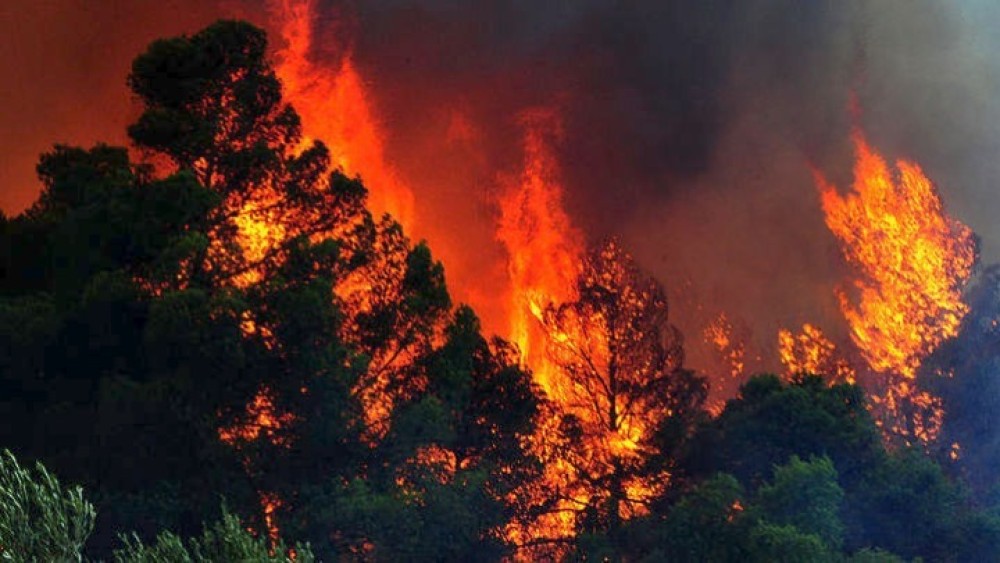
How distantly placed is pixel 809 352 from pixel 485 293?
330 inches

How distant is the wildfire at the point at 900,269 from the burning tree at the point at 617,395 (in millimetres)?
6340

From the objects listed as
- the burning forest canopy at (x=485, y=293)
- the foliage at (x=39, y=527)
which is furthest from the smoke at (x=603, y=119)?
the foliage at (x=39, y=527)

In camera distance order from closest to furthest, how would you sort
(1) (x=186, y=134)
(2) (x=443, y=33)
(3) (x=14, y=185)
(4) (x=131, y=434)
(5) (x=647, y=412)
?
1. (4) (x=131, y=434)
2. (1) (x=186, y=134)
3. (5) (x=647, y=412)
4. (3) (x=14, y=185)
5. (2) (x=443, y=33)

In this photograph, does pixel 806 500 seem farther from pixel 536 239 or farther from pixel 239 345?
pixel 536 239

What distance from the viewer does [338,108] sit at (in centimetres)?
4144

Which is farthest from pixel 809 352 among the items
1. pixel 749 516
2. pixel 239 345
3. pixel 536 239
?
pixel 239 345

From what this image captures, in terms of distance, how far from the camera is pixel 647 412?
3503 centimetres

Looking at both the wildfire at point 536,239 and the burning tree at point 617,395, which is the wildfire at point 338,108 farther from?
the burning tree at point 617,395

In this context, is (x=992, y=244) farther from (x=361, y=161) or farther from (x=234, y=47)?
(x=234, y=47)

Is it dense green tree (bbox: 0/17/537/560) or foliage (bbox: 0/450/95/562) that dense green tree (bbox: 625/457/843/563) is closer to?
dense green tree (bbox: 0/17/537/560)

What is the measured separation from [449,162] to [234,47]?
11.6 m

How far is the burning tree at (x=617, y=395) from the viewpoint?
33625mm

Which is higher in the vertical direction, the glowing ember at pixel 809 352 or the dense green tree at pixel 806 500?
the glowing ember at pixel 809 352

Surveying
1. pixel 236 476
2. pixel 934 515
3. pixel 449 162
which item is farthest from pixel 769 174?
pixel 236 476
